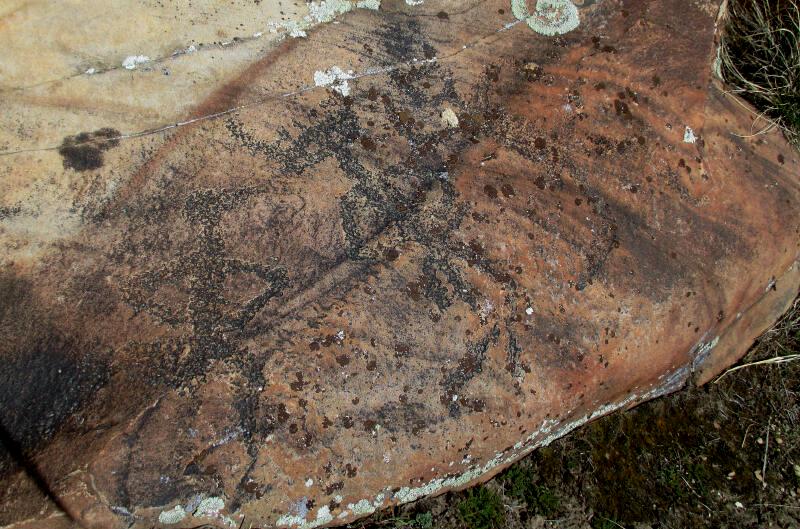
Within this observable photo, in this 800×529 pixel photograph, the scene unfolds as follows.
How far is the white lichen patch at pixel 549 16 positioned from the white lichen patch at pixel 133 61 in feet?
3.61

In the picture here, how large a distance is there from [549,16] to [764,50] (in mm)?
1581

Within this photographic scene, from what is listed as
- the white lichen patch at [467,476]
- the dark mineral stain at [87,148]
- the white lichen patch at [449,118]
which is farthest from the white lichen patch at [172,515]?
the white lichen patch at [449,118]

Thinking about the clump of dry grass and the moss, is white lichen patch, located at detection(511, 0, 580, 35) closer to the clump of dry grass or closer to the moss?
the clump of dry grass

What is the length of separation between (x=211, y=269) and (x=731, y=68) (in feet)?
7.93

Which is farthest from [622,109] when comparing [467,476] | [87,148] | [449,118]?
[87,148]

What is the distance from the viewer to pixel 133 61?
5.36ft

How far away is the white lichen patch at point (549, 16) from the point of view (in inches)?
78.0

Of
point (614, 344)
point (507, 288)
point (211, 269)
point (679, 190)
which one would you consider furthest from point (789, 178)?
point (211, 269)

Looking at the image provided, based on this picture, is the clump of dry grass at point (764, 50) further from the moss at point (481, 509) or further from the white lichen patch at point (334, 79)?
the moss at point (481, 509)

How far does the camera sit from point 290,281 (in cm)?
Answer: 162

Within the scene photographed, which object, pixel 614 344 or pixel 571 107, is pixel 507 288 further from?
pixel 571 107

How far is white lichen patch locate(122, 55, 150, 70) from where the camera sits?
1.63 metres

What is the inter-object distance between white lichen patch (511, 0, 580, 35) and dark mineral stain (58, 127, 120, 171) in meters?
1.24

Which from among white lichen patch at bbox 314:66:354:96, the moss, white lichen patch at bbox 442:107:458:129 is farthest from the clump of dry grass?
the moss
